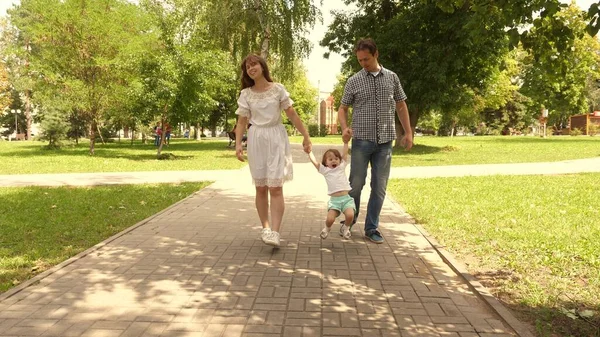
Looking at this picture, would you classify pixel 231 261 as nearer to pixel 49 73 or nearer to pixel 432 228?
pixel 432 228

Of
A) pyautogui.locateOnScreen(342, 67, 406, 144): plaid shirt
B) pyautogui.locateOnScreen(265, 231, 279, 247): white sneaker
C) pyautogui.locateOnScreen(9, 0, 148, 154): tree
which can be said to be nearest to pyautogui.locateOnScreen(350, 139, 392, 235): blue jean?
pyautogui.locateOnScreen(342, 67, 406, 144): plaid shirt

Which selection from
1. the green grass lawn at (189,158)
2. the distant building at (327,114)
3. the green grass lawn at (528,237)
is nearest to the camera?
the green grass lawn at (528,237)

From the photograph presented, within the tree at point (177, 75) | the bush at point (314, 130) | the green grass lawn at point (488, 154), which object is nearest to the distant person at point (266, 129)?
the green grass lawn at point (488, 154)

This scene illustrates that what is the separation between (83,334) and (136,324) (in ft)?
1.07

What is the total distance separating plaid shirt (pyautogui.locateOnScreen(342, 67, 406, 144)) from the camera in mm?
5250

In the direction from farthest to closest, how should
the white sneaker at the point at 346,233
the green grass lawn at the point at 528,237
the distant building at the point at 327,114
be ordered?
the distant building at the point at 327,114 → the white sneaker at the point at 346,233 → the green grass lawn at the point at 528,237

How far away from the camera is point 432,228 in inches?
245

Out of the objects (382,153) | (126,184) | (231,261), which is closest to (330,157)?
(382,153)

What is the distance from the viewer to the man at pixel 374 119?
17.2 ft

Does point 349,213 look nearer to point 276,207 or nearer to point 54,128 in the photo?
point 276,207

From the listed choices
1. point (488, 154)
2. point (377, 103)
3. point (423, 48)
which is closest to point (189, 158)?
point (423, 48)

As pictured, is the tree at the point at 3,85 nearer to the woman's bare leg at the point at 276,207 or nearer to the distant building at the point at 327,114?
the woman's bare leg at the point at 276,207

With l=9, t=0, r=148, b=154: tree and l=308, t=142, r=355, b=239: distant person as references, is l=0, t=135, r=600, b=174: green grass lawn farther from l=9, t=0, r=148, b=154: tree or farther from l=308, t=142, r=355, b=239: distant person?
l=308, t=142, r=355, b=239: distant person

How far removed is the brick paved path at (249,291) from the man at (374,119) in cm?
80
